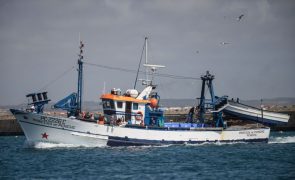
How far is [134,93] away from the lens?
43.5 metres

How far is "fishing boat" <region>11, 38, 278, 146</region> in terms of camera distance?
4016 centimetres

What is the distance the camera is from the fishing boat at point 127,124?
132 ft

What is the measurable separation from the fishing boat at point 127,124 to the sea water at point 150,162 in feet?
2.56

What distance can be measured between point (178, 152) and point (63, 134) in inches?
361

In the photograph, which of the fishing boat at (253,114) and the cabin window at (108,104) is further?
the fishing boat at (253,114)

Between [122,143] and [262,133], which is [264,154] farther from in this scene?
[122,143]

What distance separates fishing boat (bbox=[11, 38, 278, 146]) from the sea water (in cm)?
78

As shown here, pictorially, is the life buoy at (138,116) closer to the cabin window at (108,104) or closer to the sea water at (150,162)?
the cabin window at (108,104)

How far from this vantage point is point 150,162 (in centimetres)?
3409

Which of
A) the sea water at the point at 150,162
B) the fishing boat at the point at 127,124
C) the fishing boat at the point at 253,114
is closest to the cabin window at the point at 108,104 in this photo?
the fishing boat at the point at 127,124

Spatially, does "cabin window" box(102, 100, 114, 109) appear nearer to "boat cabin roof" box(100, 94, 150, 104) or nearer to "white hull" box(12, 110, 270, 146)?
"boat cabin roof" box(100, 94, 150, 104)

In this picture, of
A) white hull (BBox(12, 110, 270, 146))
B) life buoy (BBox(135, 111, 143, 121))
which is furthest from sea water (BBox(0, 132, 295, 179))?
life buoy (BBox(135, 111, 143, 121))

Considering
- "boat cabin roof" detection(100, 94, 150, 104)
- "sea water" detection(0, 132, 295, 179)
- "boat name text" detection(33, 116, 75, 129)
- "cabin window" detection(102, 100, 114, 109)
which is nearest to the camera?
"sea water" detection(0, 132, 295, 179)

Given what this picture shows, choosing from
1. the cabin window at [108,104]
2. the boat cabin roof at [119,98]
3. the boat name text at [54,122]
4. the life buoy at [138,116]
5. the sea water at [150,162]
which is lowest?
the sea water at [150,162]
